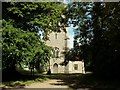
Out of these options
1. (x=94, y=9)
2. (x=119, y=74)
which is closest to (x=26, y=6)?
(x=94, y=9)

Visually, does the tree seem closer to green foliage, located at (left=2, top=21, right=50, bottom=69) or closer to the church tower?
green foliage, located at (left=2, top=21, right=50, bottom=69)

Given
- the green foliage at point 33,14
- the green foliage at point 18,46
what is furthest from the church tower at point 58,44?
the green foliage at point 18,46

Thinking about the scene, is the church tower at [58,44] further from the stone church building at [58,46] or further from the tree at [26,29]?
the tree at [26,29]

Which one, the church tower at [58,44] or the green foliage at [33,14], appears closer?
the green foliage at [33,14]

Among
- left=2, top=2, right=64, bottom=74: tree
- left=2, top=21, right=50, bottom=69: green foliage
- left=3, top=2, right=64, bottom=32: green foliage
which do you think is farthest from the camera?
left=3, top=2, right=64, bottom=32: green foliage

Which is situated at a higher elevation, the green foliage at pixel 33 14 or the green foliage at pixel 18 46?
the green foliage at pixel 33 14

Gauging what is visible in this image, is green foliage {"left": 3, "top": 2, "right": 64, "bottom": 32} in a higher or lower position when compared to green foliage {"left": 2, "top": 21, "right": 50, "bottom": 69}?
higher

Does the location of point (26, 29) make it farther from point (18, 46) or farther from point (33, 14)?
point (18, 46)

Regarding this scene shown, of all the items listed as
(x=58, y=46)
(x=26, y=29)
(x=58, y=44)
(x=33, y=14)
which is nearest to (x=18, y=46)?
(x=26, y=29)

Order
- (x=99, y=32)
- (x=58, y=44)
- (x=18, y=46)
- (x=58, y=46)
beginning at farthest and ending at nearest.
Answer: (x=58, y=46) < (x=58, y=44) < (x=99, y=32) < (x=18, y=46)

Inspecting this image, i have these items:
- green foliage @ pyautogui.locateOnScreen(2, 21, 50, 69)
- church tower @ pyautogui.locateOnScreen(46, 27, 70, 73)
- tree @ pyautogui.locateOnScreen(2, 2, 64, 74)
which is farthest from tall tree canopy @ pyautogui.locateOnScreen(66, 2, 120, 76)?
church tower @ pyautogui.locateOnScreen(46, 27, 70, 73)

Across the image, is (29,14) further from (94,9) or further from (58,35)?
(58,35)

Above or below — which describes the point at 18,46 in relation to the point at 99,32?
below

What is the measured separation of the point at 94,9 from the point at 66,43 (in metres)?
25.5
